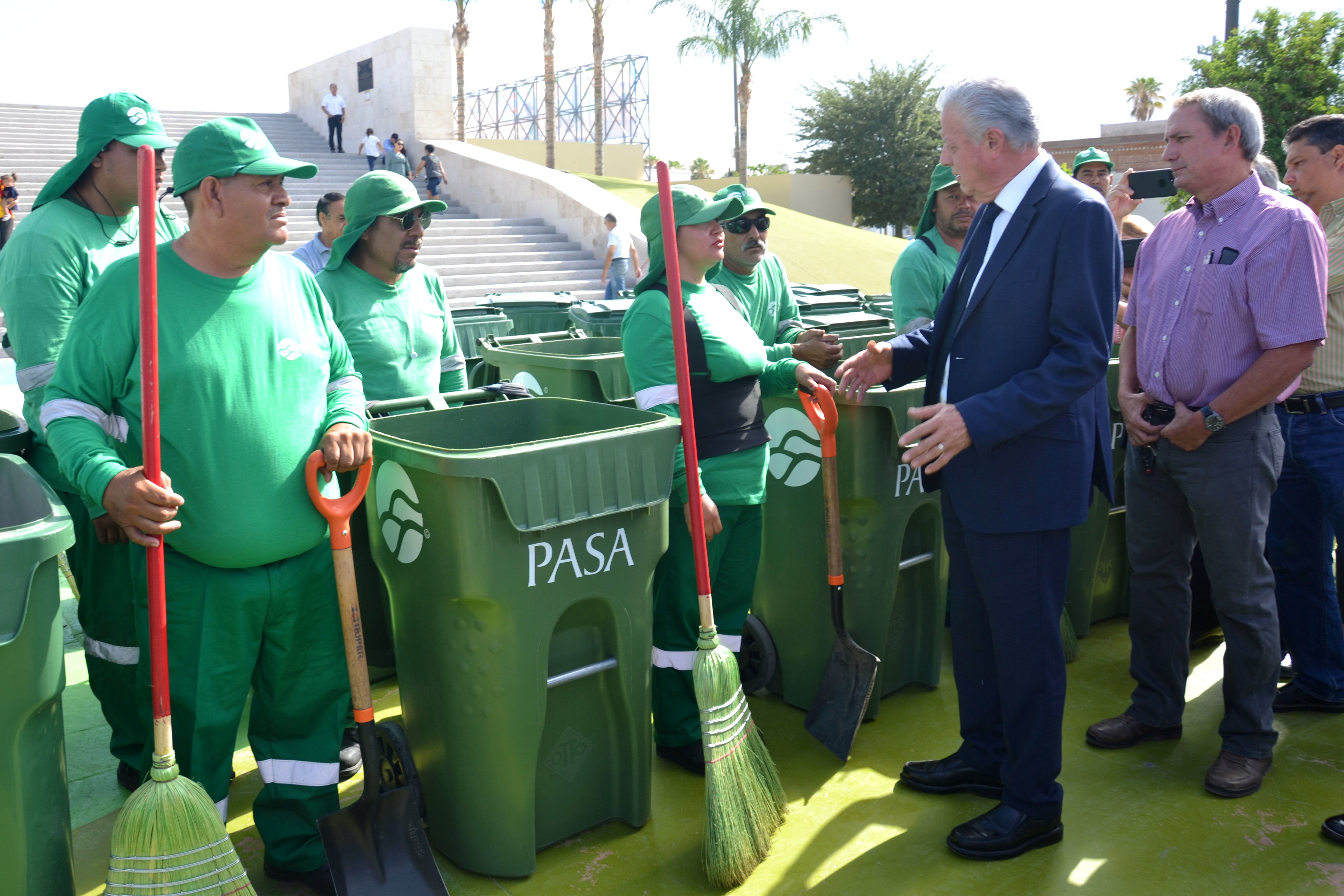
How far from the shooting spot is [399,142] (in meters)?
22.7

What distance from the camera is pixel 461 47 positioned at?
2816cm

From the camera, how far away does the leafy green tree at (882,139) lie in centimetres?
3688

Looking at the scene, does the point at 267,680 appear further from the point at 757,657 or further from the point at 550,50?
the point at 550,50

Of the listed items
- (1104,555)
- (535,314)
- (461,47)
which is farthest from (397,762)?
(461,47)

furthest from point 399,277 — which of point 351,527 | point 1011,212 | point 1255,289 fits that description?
point 1255,289

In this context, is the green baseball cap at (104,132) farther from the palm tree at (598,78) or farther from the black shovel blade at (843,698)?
the palm tree at (598,78)

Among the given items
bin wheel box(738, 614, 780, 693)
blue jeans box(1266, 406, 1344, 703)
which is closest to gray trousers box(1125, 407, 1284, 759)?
blue jeans box(1266, 406, 1344, 703)

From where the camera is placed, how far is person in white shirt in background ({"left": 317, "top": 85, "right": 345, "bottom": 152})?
24438 mm

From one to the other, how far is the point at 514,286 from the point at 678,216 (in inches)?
592

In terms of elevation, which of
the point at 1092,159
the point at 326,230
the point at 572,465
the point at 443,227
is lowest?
the point at 572,465

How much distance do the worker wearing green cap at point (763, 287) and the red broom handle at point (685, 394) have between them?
2.02 feet

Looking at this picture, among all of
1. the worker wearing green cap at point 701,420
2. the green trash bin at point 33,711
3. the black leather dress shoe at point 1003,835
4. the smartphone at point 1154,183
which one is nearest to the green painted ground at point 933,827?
the black leather dress shoe at point 1003,835

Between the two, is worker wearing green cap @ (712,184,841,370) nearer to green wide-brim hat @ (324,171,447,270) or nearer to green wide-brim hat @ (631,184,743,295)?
green wide-brim hat @ (631,184,743,295)

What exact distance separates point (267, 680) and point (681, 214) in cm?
191
